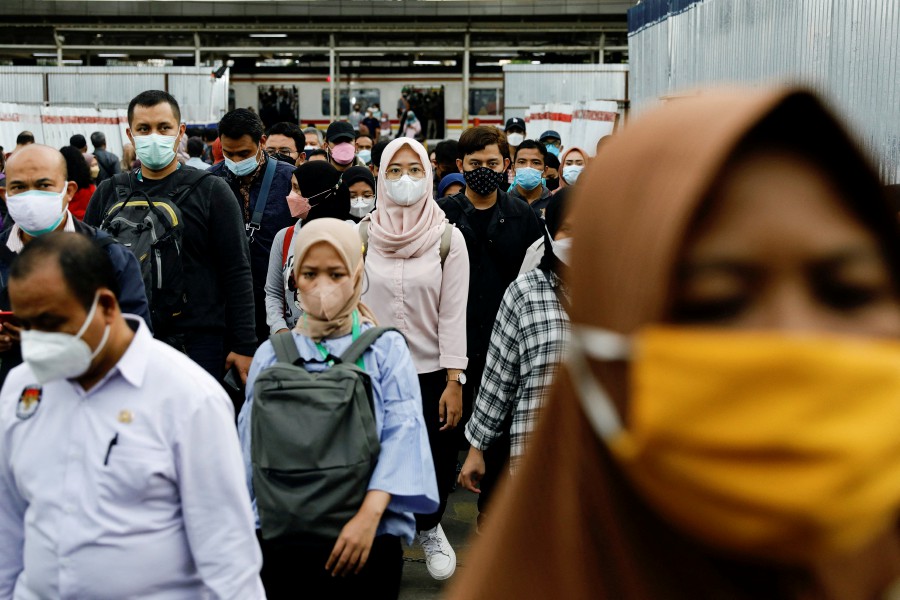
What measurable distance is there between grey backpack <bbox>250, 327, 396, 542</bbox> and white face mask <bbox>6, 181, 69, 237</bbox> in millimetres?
1342

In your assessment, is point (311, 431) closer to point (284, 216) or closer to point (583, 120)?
point (284, 216)

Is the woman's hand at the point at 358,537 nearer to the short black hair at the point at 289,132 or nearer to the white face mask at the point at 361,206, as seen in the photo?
the white face mask at the point at 361,206

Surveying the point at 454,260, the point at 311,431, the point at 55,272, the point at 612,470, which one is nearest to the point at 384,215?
the point at 454,260

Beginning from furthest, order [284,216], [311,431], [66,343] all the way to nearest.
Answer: [284,216] → [311,431] → [66,343]

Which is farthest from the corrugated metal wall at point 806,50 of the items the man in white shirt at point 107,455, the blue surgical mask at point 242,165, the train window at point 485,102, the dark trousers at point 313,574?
the train window at point 485,102

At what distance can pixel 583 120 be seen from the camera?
13000 mm

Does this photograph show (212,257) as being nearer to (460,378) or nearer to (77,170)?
(460,378)

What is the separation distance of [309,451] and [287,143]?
591cm

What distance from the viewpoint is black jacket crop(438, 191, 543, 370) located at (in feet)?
18.7

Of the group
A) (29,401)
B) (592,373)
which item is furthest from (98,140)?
(592,373)

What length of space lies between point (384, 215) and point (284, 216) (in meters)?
1.17

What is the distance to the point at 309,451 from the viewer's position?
3.28 meters

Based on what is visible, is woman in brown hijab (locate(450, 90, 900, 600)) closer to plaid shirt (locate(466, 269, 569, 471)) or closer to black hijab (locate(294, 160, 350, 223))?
plaid shirt (locate(466, 269, 569, 471))

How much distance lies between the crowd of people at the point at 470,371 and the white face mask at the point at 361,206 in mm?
16
